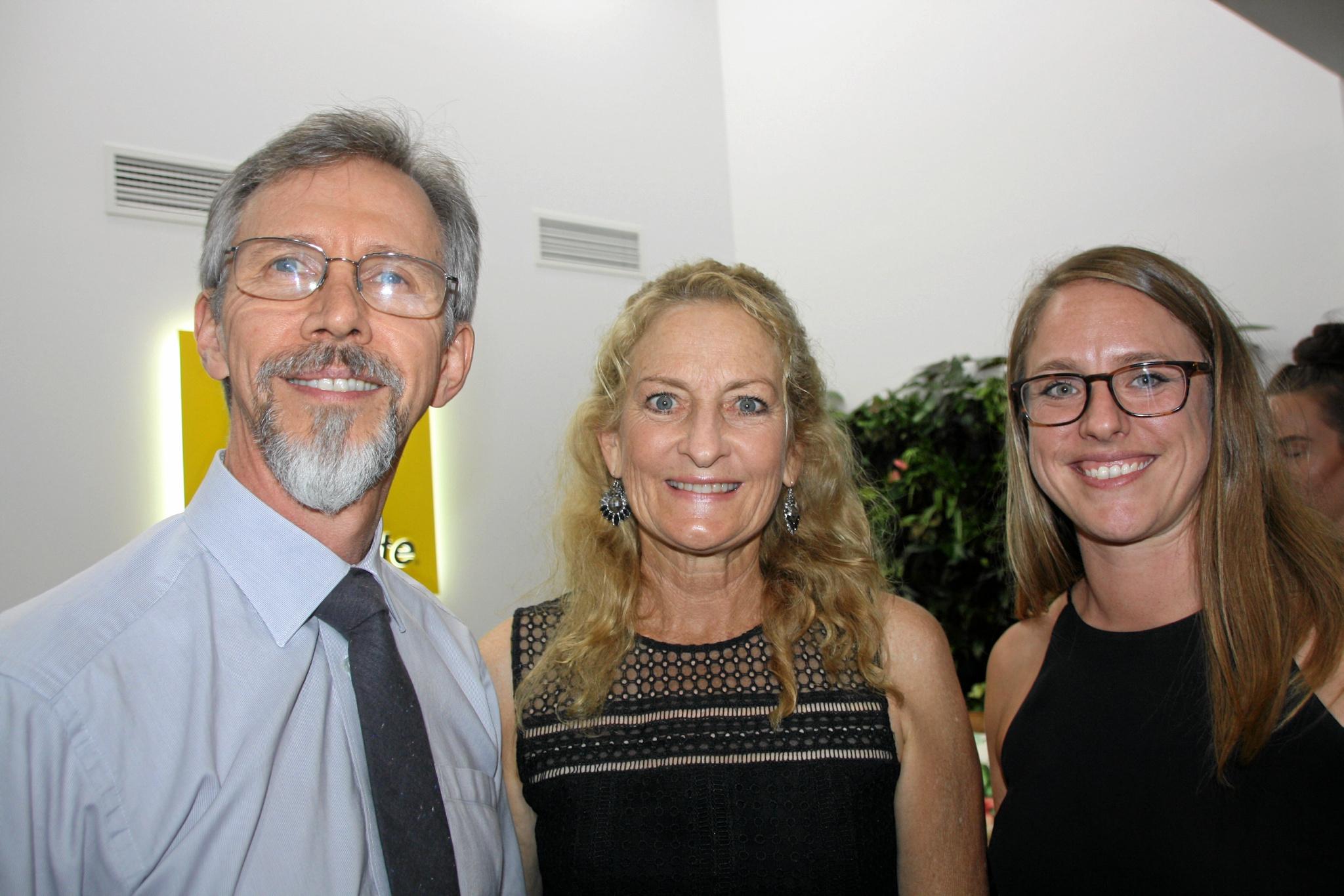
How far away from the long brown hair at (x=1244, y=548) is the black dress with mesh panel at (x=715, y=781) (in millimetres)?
588

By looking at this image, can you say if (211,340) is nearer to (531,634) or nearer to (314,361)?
(314,361)

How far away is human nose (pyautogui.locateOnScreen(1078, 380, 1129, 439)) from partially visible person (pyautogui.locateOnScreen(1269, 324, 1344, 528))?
1289 mm

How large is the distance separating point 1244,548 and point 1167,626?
18 cm

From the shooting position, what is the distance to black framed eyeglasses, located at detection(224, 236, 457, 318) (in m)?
1.38

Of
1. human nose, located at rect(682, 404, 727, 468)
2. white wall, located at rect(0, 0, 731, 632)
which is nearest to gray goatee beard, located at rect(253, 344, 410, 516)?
human nose, located at rect(682, 404, 727, 468)

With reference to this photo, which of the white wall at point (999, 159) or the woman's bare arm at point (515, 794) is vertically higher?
the white wall at point (999, 159)

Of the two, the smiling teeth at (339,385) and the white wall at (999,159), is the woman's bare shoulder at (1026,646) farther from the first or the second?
the smiling teeth at (339,385)

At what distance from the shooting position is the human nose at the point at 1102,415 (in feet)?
5.22

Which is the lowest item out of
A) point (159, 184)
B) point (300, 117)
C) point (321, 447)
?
point (321, 447)

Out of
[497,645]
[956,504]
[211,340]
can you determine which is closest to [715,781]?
[497,645]

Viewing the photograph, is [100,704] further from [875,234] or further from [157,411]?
[875,234]

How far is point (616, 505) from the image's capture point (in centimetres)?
198

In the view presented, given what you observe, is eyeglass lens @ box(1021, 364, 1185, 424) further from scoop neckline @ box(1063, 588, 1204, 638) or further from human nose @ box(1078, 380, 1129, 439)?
scoop neckline @ box(1063, 588, 1204, 638)

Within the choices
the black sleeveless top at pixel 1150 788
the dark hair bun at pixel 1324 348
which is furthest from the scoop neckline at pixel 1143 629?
the dark hair bun at pixel 1324 348
